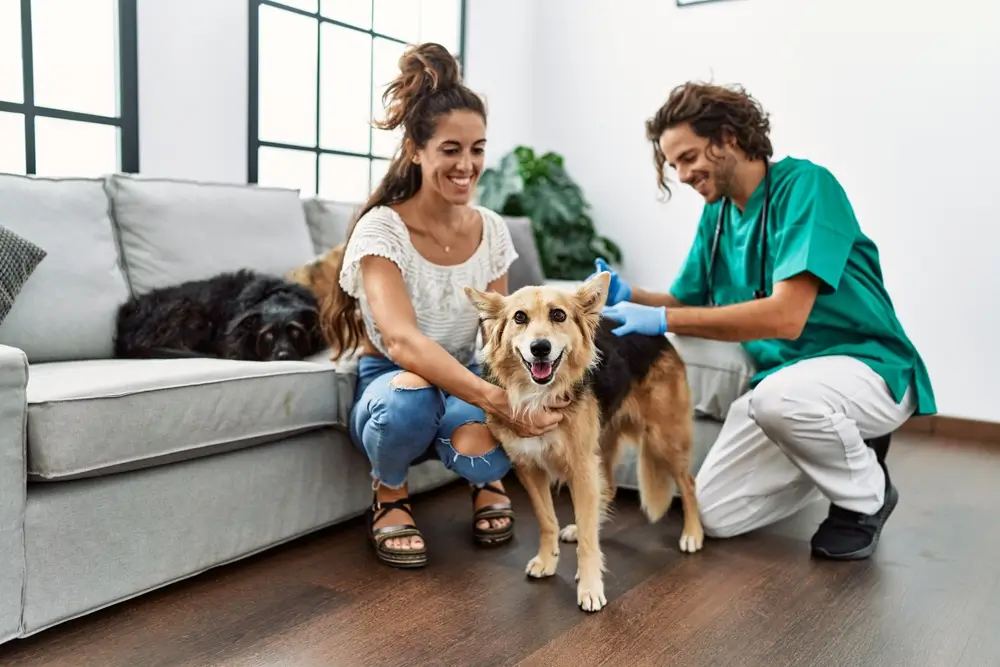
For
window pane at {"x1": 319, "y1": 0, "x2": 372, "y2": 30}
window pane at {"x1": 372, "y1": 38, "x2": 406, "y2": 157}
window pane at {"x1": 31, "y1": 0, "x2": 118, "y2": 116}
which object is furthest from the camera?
window pane at {"x1": 372, "y1": 38, "x2": 406, "y2": 157}

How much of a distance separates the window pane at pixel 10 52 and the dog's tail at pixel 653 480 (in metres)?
2.63

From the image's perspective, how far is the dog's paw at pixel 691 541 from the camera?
258 cm

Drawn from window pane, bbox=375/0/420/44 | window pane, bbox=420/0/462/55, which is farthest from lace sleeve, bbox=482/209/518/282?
window pane, bbox=420/0/462/55

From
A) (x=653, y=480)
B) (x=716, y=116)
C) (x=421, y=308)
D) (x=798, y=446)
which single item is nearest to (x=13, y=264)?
(x=421, y=308)

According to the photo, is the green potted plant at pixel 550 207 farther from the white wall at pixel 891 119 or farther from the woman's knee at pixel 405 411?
the woman's knee at pixel 405 411

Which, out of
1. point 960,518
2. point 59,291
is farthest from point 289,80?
point 960,518

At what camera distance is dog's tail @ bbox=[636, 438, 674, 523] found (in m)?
2.62

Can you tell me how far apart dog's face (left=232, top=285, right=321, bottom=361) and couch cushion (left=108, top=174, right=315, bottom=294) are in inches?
11.9

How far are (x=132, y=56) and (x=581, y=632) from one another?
9.11 feet

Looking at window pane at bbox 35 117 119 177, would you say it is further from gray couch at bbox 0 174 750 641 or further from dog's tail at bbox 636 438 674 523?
dog's tail at bbox 636 438 674 523

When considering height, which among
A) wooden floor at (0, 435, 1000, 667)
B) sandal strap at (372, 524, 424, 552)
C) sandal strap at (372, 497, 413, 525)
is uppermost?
sandal strap at (372, 497, 413, 525)

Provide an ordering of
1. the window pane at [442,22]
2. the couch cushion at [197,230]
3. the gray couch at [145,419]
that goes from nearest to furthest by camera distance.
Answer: the gray couch at [145,419] < the couch cushion at [197,230] < the window pane at [442,22]

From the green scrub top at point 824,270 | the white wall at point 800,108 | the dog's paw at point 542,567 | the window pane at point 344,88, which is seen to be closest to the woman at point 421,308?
Result: the dog's paw at point 542,567

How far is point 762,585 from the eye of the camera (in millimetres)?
2324
